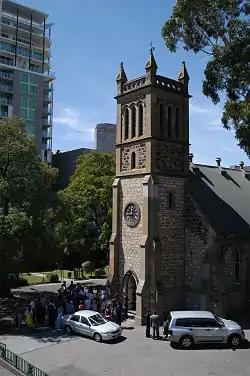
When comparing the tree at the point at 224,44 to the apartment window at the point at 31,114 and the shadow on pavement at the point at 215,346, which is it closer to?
the shadow on pavement at the point at 215,346

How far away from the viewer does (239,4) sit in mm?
22312

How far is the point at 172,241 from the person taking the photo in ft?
92.6

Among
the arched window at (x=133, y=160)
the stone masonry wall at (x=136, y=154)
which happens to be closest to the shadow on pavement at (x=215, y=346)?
the stone masonry wall at (x=136, y=154)

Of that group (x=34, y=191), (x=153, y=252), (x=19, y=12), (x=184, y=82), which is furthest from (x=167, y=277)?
(x=19, y=12)

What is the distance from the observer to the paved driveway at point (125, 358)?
60.8ft

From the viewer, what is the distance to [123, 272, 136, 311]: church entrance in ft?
94.4

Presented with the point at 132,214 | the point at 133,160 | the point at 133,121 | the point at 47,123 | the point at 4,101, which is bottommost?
the point at 132,214

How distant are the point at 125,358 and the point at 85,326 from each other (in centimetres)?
379

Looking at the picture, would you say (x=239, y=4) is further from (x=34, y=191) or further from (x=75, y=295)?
(x=75, y=295)

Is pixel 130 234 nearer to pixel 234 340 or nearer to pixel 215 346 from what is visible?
pixel 215 346

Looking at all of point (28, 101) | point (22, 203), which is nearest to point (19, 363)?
point (22, 203)

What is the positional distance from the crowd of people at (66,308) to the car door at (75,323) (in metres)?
0.98

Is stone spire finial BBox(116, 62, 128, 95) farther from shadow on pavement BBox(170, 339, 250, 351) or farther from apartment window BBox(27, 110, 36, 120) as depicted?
apartment window BBox(27, 110, 36, 120)

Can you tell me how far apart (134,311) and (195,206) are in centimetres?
793
